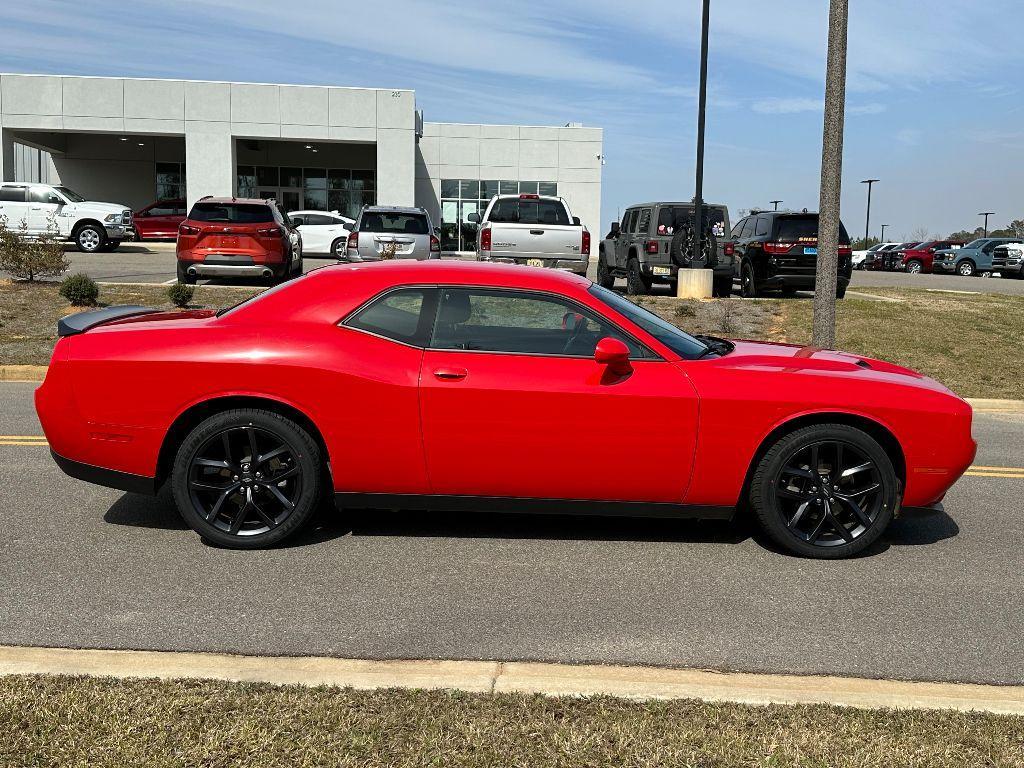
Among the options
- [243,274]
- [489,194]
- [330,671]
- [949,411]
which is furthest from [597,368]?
[489,194]

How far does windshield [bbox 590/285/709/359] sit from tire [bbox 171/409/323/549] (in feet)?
5.85

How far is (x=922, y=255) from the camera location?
47250 mm

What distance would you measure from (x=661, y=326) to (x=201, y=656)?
3.14 meters

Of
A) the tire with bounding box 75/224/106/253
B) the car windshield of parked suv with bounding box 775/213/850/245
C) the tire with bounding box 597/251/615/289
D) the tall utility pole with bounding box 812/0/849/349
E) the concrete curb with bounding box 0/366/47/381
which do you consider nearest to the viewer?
the tall utility pole with bounding box 812/0/849/349

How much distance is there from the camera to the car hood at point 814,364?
554 cm

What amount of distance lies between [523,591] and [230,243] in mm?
15735

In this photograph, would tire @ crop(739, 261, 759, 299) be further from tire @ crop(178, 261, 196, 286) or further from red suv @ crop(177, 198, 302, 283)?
tire @ crop(178, 261, 196, 286)

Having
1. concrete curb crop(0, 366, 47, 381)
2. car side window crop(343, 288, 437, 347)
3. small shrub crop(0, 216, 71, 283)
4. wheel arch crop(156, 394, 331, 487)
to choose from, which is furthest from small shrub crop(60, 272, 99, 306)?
car side window crop(343, 288, 437, 347)

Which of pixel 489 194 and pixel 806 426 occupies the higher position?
pixel 489 194

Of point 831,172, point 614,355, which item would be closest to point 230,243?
point 831,172

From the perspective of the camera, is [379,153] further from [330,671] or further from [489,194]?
[330,671]

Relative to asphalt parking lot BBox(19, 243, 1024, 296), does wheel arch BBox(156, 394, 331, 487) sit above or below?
below

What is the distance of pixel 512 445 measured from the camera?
209 inches

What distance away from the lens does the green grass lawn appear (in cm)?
310
